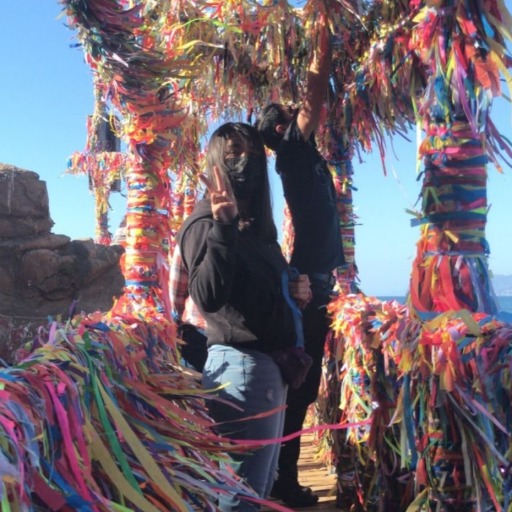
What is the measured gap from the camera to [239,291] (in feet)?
5.21

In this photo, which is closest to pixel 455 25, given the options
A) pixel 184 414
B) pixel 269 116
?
pixel 269 116

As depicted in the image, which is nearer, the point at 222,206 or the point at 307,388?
the point at 222,206

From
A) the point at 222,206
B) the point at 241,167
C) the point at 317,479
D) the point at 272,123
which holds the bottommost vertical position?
the point at 317,479

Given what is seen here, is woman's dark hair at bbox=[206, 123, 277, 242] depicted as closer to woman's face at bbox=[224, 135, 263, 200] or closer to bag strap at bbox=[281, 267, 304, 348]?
woman's face at bbox=[224, 135, 263, 200]

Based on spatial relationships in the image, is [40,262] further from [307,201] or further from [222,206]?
[222,206]

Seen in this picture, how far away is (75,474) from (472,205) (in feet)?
4.41

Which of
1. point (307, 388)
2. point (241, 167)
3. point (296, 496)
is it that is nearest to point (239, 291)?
point (241, 167)

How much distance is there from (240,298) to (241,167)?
361 mm

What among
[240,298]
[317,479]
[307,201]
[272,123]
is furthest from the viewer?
[317,479]

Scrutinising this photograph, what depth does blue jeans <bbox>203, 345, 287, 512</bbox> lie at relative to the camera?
1.53 m

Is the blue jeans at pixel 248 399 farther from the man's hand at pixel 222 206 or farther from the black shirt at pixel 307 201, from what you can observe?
the black shirt at pixel 307 201

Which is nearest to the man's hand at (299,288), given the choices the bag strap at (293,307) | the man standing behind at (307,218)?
the bag strap at (293,307)

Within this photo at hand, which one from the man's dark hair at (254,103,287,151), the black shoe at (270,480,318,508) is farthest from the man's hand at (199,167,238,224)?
the black shoe at (270,480,318,508)

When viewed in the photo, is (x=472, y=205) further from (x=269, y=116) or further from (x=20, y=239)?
(x=20, y=239)
